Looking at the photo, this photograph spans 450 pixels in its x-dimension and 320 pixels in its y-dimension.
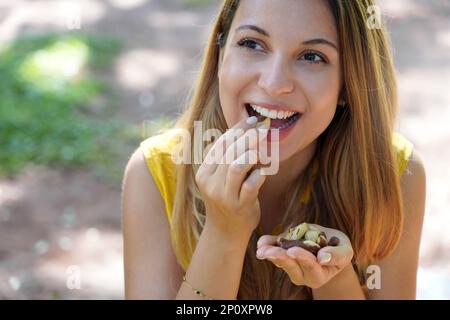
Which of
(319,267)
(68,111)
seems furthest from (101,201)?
(319,267)

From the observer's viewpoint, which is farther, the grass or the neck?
the grass

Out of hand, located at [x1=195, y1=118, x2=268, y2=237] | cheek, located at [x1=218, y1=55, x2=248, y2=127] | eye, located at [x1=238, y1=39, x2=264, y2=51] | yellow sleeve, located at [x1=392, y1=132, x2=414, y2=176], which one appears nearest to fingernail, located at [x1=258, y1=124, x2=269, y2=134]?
hand, located at [x1=195, y1=118, x2=268, y2=237]

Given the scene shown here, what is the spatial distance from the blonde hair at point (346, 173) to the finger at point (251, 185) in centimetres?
34

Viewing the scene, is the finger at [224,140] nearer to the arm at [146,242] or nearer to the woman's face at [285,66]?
the woman's face at [285,66]

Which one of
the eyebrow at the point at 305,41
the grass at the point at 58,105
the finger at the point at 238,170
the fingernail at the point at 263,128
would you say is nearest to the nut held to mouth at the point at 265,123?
the fingernail at the point at 263,128

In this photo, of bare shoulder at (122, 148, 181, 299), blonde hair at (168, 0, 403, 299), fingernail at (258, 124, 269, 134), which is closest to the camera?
fingernail at (258, 124, 269, 134)

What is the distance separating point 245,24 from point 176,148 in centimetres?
47

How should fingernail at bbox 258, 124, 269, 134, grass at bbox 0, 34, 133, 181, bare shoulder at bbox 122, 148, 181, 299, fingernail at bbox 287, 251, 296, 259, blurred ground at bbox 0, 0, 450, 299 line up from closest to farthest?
fingernail at bbox 287, 251, 296, 259, fingernail at bbox 258, 124, 269, 134, bare shoulder at bbox 122, 148, 181, 299, blurred ground at bbox 0, 0, 450, 299, grass at bbox 0, 34, 133, 181

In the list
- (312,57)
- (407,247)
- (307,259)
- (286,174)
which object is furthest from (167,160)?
(407,247)

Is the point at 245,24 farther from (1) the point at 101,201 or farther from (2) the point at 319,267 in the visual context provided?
(1) the point at 101,201

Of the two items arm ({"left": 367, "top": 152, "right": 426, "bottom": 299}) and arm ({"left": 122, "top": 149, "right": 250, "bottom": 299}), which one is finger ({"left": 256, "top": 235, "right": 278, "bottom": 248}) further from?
arm ({"left": 367, "top": 152, "right": 426, "bottom": 299})

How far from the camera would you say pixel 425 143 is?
428cm

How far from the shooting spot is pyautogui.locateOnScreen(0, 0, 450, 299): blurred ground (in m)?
3.28
